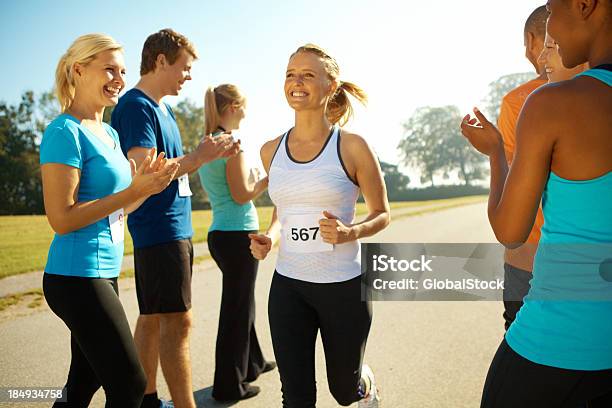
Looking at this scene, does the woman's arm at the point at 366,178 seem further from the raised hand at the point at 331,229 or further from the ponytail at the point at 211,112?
the ponytail at the point at 211,112

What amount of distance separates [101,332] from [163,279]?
89cm

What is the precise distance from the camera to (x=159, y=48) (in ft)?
11.8

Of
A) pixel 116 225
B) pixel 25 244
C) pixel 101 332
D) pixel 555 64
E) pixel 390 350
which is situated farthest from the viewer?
pixel 25 244

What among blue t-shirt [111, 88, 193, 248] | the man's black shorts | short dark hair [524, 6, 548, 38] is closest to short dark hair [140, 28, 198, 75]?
blue t-shirt [111, 88, 193, 248]

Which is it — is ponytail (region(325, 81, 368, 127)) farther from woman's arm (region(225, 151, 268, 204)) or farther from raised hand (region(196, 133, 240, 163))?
woman's arm (region(225, 151, 268, 204))

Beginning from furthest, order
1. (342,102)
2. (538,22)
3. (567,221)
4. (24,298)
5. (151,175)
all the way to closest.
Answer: (24,298), (342,102), (538,22), (151,175), (567,221)

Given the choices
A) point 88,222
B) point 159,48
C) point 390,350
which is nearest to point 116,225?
point 88,222

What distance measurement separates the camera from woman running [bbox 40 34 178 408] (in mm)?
2492

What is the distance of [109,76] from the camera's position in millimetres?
2836

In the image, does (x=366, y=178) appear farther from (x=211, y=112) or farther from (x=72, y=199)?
(x=211, y=112)

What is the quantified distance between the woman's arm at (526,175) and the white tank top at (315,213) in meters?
1.20

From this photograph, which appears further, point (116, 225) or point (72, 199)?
point (116, 225)

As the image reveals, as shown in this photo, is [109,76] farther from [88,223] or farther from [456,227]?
[456,227]

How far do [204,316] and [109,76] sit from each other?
4046mm
